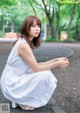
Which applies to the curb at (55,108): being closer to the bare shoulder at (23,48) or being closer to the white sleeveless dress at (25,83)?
the white sleeveless dress at (25,83)

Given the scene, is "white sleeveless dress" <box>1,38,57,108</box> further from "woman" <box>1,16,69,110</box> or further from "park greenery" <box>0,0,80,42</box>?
"park greenery" <box>0,0,80,42</box>

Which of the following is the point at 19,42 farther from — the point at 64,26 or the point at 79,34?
the point at 64,26

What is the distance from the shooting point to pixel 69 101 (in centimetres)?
589

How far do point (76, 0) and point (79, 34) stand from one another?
879 cm

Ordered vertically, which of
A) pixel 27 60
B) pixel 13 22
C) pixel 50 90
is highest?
pixel 27 60

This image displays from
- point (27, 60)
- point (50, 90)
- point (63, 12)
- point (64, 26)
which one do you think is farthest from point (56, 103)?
point (64, 26)

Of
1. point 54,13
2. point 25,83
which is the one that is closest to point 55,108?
point 25,83

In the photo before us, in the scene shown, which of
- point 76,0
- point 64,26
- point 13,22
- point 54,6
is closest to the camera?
point 76,0

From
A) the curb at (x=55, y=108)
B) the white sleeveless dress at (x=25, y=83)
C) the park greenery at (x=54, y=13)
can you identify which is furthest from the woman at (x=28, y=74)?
the park greenery at (x=54, y=13)

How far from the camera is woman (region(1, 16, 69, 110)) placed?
4918 millimetres

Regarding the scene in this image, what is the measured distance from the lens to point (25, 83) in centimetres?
495

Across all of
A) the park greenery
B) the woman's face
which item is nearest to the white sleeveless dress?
the woman's face

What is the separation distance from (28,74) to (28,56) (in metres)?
0.27

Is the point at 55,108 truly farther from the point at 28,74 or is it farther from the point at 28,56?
the point at 28,56
